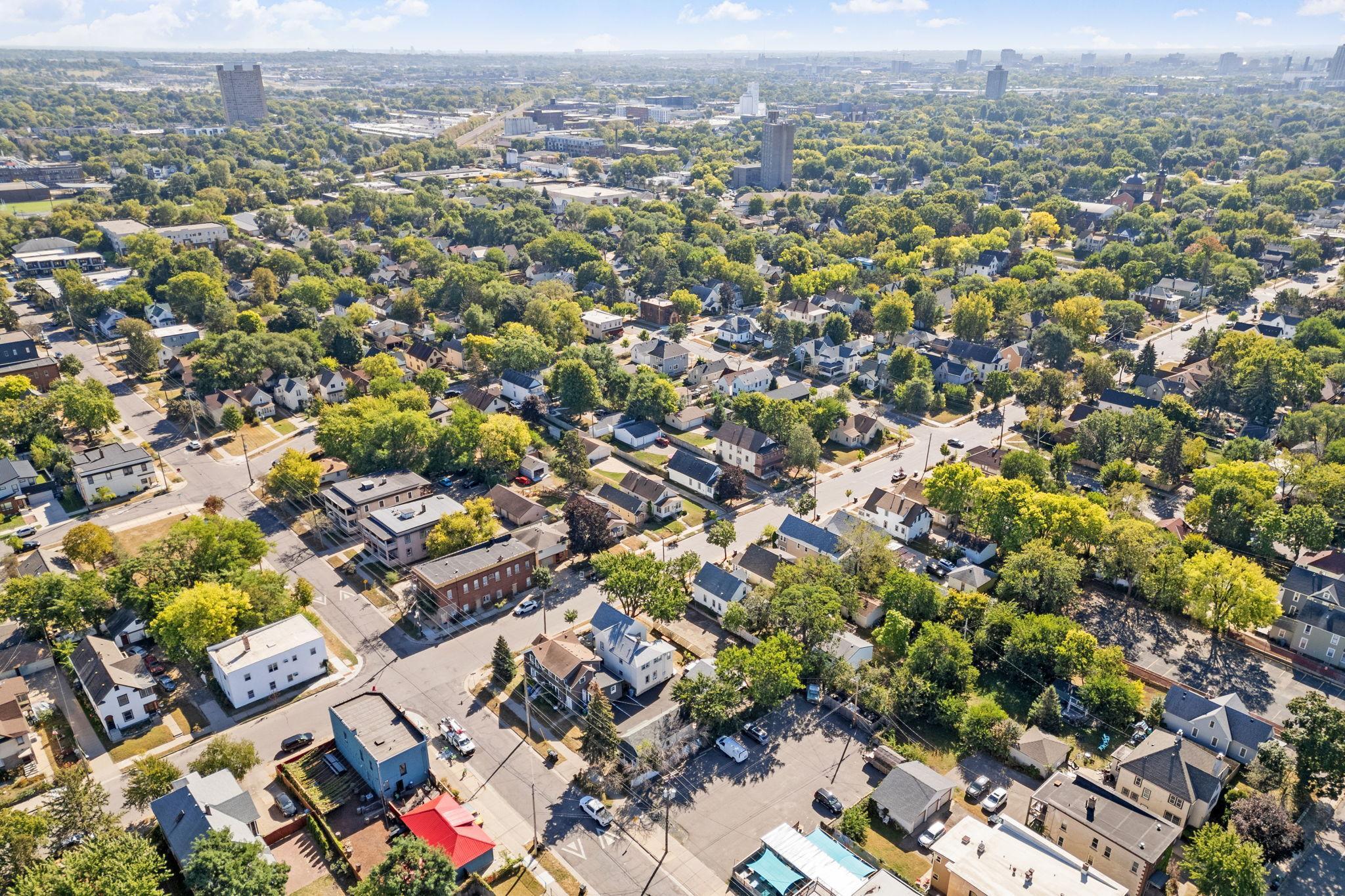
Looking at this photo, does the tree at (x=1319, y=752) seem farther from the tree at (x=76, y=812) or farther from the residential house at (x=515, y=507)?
the tree at (x=76, y=812)

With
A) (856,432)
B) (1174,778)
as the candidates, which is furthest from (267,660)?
(856,432)

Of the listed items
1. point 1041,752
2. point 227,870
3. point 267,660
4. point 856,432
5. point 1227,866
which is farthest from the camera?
point 856,432

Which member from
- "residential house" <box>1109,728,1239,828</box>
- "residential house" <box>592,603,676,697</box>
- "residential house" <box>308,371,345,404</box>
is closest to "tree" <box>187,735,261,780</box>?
"residential house" <box>592,603,676,697</box>

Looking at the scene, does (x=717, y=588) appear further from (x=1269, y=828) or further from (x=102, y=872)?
(x=102, y=872)

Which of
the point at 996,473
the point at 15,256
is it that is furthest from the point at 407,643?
the point at 15,256

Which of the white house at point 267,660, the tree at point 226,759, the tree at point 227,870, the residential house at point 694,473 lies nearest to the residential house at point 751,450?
the residential house at point 694,473

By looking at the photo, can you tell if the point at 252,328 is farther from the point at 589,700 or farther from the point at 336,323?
the point at 589,700

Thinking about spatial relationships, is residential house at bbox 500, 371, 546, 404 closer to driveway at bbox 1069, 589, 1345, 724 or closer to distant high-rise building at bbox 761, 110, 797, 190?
driveway at bbox 1069, 589, 1345, 724

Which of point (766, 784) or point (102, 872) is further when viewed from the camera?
point (766, 784)
